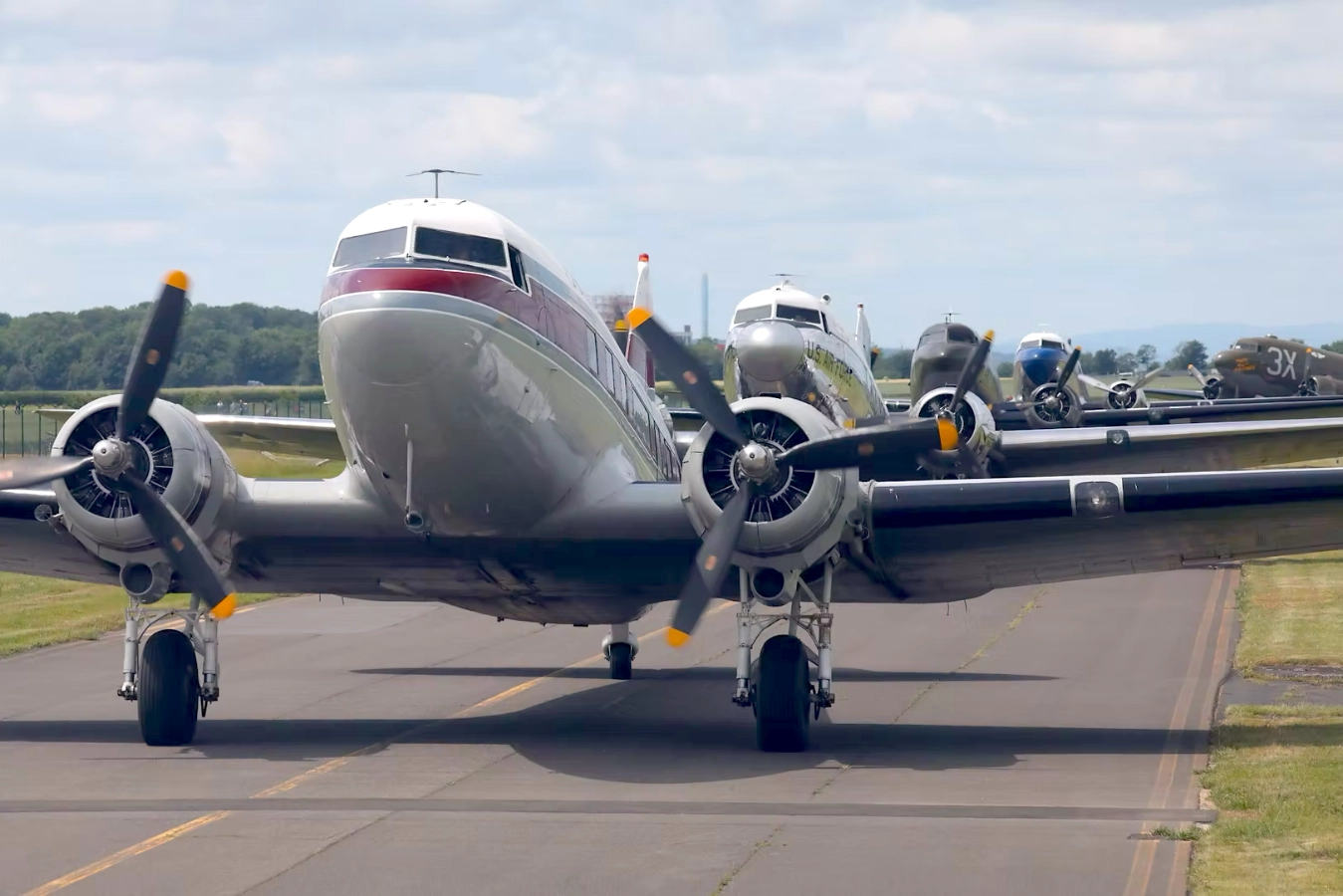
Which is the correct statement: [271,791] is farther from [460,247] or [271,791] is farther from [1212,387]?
[1212,387]

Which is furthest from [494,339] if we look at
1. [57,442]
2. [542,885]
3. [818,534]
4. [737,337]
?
[737,337]

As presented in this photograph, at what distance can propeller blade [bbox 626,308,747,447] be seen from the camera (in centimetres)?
1644

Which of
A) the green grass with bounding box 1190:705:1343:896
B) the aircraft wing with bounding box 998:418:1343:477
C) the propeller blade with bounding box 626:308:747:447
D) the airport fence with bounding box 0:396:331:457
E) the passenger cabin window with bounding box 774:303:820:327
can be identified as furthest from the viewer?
the airport fence with bounding box 0:396:331:457

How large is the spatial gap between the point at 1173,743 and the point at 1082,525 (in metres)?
2.39

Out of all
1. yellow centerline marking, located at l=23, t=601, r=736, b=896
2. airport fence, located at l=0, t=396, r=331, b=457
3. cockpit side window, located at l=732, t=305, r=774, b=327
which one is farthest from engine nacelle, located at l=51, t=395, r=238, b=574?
airport fence, located at l=0, t=396, r=331, b=457

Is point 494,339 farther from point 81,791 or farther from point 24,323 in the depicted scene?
point 24,323

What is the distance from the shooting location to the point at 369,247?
1565 centimetres

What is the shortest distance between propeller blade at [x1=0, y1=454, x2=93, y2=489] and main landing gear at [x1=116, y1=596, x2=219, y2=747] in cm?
166

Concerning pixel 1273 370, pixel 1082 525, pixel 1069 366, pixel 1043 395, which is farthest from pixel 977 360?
pixel 1273 370

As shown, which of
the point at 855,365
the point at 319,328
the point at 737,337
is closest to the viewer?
the point at 319,328

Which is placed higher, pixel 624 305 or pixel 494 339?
pixel 624 305

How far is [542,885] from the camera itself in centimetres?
1107

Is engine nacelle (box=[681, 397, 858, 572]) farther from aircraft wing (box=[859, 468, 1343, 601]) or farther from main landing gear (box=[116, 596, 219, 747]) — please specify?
main landing gear (box=[116, 596, 219, 747])

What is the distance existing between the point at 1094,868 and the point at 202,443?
32.4 feet
